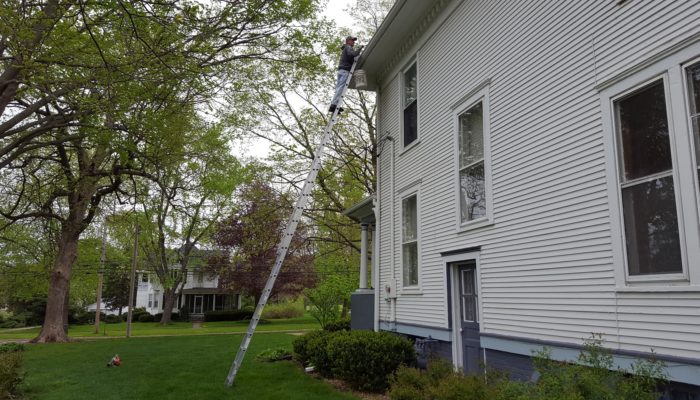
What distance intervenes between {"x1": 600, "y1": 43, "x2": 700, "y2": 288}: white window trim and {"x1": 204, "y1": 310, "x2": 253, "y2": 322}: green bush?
44967 mm

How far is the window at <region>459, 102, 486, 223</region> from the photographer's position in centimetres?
755

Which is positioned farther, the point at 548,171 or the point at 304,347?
the point at 304,347

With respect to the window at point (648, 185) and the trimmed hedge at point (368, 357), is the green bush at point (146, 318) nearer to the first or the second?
the trimmed hedge at point (368, 357)

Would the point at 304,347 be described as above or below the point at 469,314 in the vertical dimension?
below

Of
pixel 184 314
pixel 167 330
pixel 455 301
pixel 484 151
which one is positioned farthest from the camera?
pixel 184 314

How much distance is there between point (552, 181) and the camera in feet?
18.9

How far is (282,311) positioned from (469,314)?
4122 centimetres

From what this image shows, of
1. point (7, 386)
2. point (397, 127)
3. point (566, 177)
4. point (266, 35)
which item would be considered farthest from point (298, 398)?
point (266, 35)

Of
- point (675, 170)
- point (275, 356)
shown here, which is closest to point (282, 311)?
point (275, 356)

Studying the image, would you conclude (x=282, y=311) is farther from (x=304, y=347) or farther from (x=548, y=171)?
(x=548, y=171)

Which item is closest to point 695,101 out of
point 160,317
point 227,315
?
point 227,315

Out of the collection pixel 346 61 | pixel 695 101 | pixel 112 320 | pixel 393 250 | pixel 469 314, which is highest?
pixel 346 61

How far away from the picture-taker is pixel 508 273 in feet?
21.5

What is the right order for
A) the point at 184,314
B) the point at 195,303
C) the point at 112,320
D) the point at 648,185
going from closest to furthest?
the point at 648,185, the point at 184,314, the point at 112,320, the point at 195,303
